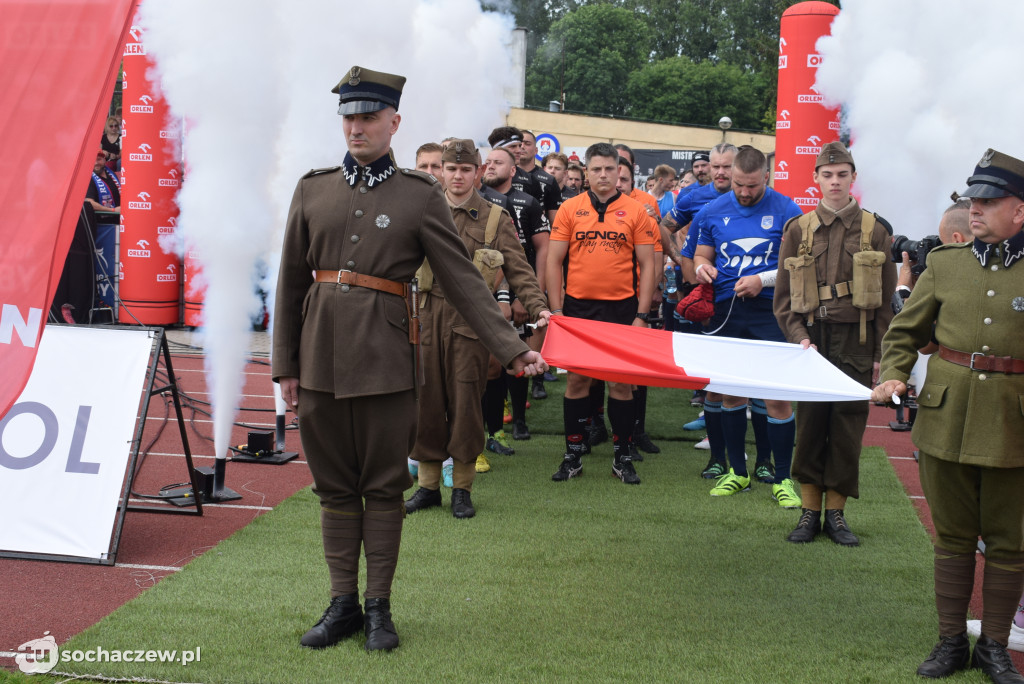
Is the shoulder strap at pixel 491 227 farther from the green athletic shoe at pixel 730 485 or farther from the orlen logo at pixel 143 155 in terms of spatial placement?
the orlen logo at pixel 143 155

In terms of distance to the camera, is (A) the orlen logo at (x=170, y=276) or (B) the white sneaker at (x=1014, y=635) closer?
(B) the white sneaker at (x=1014, y=635)

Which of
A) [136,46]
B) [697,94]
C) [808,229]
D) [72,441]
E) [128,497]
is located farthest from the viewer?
[697,94]

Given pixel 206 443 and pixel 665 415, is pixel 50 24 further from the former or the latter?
pixel 665 415

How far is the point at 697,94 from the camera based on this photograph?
2680 inches

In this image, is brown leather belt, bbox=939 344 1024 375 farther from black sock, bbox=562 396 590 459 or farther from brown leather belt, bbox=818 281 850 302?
black sock, bbox=562 396 590 459

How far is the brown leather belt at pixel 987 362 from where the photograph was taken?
400 cm

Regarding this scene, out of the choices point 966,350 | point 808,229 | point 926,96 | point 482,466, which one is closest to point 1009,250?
point 966,350

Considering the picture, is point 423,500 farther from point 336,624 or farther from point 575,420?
point 336,624

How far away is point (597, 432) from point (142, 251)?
850 centimetres

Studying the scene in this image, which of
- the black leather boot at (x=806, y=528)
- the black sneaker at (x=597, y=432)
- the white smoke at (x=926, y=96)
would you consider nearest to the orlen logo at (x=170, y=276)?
the black sneaker at (x=597, y=432)

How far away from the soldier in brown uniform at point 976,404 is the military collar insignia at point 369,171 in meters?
2.23

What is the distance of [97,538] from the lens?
5.24 meters

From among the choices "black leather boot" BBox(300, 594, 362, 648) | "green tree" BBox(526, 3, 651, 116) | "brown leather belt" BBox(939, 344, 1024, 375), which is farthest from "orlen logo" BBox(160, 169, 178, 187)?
"green tree" BBox(526, 3, 651, 116)

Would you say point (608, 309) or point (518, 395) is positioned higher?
point (608, 309)
